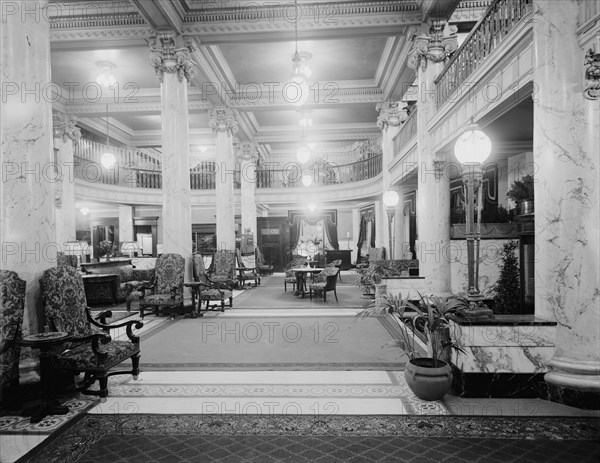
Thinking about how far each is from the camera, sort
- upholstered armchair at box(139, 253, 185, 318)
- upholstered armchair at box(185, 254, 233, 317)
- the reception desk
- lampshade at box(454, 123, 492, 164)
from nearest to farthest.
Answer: lampshade at box(454, 123, 492, 164) → upholstered armchair at box(139, 253, 185, 318) → upholstered armchair at box(185, 254, 233, 317) → the reception desk

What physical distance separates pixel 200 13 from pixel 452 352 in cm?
737

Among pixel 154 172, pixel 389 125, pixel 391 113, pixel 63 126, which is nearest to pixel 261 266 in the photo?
pixel 154 172

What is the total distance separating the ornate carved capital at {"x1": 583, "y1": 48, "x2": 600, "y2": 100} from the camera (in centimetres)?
313

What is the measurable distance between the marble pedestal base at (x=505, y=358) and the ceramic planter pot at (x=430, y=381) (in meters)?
0.24

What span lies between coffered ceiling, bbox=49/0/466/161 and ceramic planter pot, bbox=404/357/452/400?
6.40 meters

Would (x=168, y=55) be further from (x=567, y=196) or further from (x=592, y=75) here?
(x=567, y=196)

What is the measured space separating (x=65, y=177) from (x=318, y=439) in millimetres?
12269

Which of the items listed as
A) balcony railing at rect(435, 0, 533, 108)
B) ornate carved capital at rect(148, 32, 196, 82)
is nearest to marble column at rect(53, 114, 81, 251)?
ornate carved capital at rect(148, 32, 196, 82)

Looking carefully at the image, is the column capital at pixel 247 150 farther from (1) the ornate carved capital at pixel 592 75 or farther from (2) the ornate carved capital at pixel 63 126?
(1) the ornate carved capital at pixel 592 75

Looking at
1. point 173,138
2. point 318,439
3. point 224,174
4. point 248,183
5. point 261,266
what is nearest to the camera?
point 318,439

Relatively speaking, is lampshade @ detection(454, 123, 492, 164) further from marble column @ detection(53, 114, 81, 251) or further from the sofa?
marble column @ detection(53, 114, 81, 251)

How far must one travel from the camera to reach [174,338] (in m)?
5.73

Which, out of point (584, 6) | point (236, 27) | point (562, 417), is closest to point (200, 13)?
point (236, 27)

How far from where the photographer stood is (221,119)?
11.8 m
